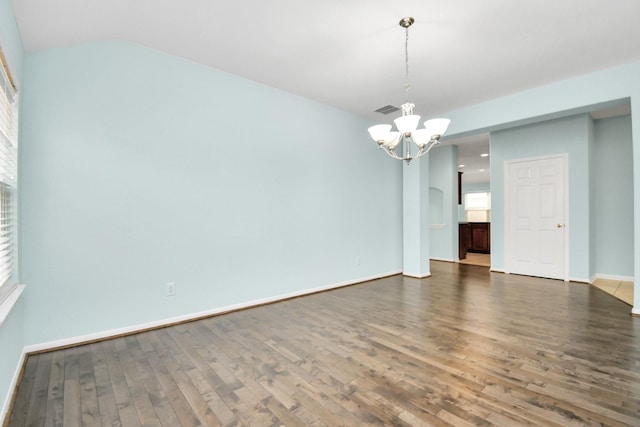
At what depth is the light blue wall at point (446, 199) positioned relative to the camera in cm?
741

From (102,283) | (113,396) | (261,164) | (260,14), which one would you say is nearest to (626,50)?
(260,14)

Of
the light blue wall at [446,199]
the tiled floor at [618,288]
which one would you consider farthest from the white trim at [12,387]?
the light blue wall at [446,199]

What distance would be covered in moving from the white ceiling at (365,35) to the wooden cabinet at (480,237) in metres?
5.42

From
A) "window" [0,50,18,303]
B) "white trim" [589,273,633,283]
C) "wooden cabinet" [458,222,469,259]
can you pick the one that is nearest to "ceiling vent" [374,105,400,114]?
"window" [0,50,18,303]

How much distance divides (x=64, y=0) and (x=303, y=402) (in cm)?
312

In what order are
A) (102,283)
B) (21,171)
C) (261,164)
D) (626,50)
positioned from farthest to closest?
(261,164) → (626,50) → (102,283) → (21,171)

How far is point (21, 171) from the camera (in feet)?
8.12

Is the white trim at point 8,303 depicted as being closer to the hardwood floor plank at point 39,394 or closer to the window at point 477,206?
the hardwood floor plank at point 39,394

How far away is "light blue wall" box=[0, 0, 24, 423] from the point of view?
5.78ft

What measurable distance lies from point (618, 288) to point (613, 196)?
1600mm

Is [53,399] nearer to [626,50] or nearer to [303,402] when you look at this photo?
[303,402]

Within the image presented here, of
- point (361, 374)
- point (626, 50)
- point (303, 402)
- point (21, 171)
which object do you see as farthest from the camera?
point (626, 50)

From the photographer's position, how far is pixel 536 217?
5488mm

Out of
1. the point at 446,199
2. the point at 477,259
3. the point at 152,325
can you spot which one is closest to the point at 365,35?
the point at 152,325
